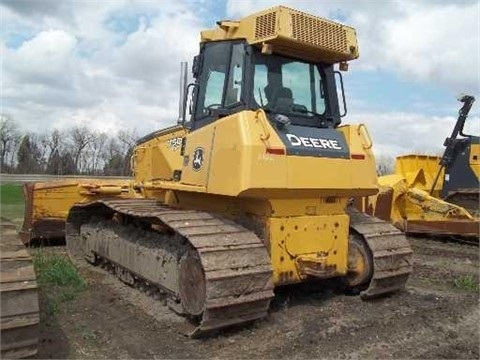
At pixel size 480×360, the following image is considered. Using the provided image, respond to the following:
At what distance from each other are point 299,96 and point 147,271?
266 centimetres

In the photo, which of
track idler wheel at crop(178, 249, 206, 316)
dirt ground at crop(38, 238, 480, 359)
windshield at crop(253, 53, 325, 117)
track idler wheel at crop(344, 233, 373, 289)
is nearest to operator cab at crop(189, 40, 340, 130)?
windshield at crop(253, 53, 325, 117)

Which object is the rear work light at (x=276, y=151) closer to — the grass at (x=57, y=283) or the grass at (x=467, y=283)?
the grass at (x=57, y=283)

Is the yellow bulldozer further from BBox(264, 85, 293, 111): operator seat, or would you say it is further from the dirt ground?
the dirt ground

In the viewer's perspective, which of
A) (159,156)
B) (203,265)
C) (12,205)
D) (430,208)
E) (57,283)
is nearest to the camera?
(203,265)

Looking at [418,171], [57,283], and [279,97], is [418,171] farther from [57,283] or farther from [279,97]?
[57,283]

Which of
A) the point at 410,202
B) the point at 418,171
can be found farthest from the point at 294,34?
the point at 418,171

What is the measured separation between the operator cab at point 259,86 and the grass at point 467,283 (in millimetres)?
2893

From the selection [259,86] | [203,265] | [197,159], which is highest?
[259,86]

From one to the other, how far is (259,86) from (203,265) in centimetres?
216

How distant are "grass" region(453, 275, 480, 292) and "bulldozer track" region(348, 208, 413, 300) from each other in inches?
49.0

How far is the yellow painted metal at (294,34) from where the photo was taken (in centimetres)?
602

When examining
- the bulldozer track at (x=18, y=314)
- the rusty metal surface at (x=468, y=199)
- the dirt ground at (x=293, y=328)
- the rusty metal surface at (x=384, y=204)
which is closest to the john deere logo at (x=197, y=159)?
the dirt ground at (x=293, y=328)

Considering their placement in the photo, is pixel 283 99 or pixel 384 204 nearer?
pixel 283 99

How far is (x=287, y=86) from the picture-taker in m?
6.43
